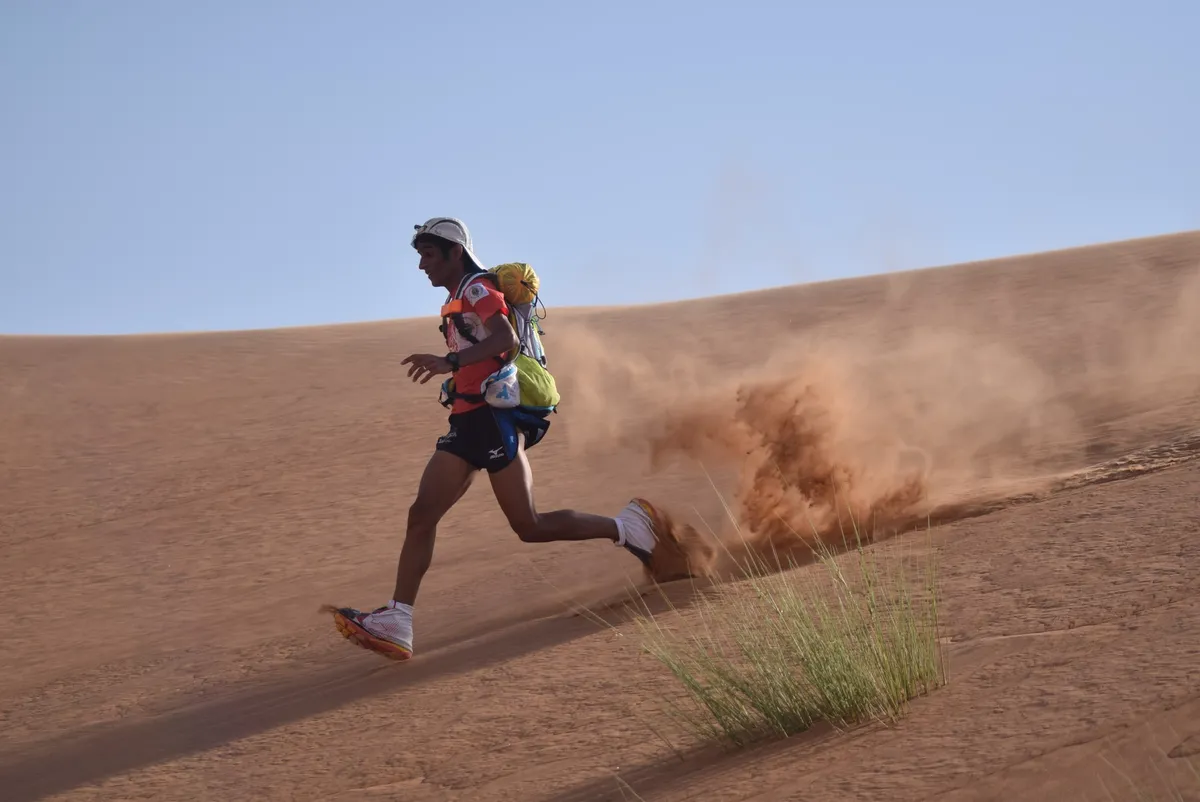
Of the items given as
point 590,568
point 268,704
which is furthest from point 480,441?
point 590,568

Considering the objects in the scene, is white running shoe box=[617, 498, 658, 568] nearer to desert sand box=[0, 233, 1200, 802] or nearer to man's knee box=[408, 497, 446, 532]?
desert sand box=[0, 233, 1200, 802]

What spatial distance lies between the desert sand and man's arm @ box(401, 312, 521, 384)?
130 centimetres

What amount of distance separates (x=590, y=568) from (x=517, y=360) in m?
2.03

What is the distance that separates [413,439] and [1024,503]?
7819mm

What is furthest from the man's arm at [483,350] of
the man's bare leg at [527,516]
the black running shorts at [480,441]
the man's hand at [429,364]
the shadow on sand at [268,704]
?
the shadow on sand at [268,704]

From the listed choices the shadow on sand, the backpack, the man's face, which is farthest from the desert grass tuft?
the man's face

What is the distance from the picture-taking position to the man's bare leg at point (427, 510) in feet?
18.4

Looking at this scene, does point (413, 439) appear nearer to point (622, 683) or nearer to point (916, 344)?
point (916, 344)

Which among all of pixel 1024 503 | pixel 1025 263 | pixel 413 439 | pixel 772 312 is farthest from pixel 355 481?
pixel 1025 263

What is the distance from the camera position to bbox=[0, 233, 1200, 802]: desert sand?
3664 mm

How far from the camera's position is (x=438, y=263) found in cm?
582

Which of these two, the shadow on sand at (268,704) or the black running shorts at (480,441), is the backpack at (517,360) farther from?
the shadow on sand at (268,704)

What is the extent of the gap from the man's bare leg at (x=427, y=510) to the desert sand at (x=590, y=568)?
441mm

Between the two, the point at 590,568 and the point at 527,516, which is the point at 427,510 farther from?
the point at 590,568
